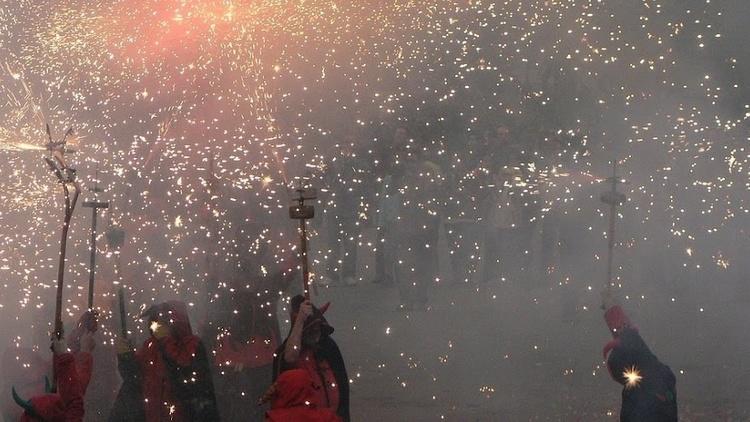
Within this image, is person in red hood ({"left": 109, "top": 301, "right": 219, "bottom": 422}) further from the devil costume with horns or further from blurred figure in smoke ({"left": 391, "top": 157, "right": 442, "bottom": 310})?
blurred figure in smoke ({"left": 391, "top": 157, "right": 442, "bottom": 310})

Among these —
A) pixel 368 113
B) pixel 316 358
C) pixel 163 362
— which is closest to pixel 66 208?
pixel 163 362

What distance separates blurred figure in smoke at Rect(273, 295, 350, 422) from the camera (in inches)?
213

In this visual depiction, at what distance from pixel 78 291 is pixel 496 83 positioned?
4.04 metres

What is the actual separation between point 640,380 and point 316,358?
4.47ft

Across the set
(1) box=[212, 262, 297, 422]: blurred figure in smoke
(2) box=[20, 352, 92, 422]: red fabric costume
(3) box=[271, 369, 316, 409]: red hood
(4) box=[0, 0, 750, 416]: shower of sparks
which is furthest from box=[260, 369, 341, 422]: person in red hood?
(4) box=[0, 0, 750, 416]: shower of sparks

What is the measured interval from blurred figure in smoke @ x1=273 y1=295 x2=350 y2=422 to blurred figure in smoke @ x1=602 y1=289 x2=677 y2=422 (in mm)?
1150

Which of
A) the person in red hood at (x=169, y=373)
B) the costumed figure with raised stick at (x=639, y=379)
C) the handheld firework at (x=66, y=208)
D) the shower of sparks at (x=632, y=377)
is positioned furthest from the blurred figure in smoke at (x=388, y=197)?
the shower of sparks at (x=632, y=377)

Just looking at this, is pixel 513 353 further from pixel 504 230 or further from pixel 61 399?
pixel 61 399

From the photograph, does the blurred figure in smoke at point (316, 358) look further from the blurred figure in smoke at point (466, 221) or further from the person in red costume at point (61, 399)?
the blurred figure in smoke at point (466, 221)

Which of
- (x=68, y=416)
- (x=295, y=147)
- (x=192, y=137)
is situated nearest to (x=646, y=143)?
(x=295, y=147)

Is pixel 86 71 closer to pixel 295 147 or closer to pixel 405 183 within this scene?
pixel 295 147

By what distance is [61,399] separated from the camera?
4.92m

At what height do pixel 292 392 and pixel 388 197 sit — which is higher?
pixel 388 197

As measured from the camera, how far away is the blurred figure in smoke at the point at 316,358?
17.7 feet
